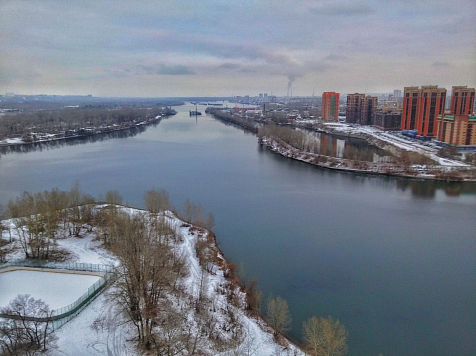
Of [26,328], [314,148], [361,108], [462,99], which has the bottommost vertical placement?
[26,328]

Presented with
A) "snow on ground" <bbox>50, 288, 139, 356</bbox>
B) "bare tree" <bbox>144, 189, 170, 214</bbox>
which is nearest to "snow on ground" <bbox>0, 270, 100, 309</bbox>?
"snow on ground" <bbox>50, 288, 139, 356</bbox>

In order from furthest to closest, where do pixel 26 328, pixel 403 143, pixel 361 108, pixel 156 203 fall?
pixel 361 108 < pixel 403 143 < pixel 156 203 < pixel 26 328

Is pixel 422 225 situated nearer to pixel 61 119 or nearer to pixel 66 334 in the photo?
pixel 66 334

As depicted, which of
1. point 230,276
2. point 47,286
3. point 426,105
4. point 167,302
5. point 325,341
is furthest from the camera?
point 426,105

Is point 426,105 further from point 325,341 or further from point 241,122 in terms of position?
point 325,341

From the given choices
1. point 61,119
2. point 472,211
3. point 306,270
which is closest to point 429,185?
point 472,211

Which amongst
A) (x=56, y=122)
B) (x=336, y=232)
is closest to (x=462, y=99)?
(x=336, y=232)
